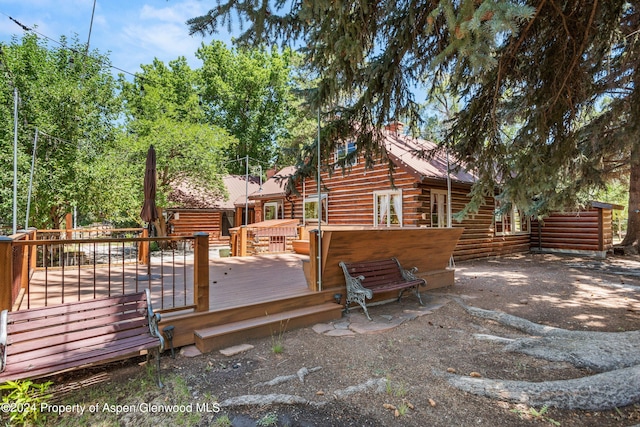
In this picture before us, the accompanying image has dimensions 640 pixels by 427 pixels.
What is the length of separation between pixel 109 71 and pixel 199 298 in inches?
570

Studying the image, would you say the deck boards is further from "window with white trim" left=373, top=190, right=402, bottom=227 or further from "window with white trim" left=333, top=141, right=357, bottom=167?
"window with white trim" left=373, top=190, right=402, bottom=227

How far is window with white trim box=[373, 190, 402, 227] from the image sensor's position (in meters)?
11.9

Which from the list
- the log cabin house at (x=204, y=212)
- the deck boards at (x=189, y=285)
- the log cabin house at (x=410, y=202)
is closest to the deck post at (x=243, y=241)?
the log cabin house at (x=410, y=202)

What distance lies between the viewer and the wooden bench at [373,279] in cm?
549

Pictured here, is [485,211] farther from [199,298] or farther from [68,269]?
[68,269]

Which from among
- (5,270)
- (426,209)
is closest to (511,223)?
(426,209)

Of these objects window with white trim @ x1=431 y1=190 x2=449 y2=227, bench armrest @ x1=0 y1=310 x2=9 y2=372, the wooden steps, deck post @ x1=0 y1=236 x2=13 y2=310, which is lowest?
the wooden steps

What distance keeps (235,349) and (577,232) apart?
54.8 ft

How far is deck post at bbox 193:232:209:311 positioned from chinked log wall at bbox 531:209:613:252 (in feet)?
54.3

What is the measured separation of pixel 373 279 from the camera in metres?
5.93

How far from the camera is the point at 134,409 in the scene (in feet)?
9.78

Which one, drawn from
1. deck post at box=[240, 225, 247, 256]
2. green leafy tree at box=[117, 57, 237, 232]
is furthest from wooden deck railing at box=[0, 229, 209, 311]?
green leafy tree at box=[117, 57, 237, 232]

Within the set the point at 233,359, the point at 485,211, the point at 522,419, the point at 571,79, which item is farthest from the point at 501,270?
the point at 233,359

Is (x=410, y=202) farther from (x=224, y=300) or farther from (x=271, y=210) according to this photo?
(x=271, y=210)
